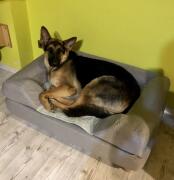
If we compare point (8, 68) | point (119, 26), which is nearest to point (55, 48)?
point (119, 26)

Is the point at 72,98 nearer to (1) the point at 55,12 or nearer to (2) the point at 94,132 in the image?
(2) the point at 94,132

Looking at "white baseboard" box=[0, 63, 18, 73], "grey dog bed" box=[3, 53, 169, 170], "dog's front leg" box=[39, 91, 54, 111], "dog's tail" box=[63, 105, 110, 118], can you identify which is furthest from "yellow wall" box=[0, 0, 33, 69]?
"dog's tail" box=[63, 105, 110, 118]

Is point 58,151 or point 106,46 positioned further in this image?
point 106,46

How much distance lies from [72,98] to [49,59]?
1.24ft

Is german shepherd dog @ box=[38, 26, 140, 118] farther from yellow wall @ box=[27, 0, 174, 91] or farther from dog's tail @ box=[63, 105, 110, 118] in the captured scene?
yellow wall @ box=[27, 0, 174, 91]

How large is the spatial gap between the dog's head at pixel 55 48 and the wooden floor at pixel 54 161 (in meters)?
0.62

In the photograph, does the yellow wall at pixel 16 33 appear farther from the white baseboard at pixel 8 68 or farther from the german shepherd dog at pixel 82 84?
the german shepherd dog at pixel 82 84

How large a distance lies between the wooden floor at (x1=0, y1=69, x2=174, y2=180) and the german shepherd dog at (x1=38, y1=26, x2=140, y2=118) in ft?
1.01

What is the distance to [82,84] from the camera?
1891 millimetres

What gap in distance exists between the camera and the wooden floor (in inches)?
62.7

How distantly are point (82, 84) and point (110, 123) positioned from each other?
19.3 inches

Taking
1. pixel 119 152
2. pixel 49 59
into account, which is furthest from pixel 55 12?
pixel 119 152

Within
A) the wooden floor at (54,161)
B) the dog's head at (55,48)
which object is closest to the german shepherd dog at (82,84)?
the dog's head at (55,48)

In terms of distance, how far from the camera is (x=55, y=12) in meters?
2.12
